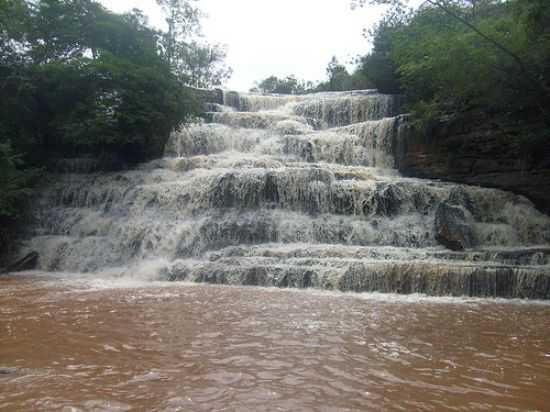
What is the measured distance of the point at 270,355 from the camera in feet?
13.6

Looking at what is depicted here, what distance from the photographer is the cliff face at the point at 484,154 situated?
12828 mm

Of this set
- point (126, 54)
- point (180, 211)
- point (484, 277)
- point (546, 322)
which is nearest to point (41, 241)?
point (180, 211)

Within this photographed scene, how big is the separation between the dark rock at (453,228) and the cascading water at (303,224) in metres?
0.03

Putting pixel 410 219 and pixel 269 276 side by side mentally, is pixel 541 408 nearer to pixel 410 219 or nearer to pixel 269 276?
pixel 269 276

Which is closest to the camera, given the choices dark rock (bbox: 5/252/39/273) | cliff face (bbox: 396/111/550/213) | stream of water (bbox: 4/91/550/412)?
stream of water (bbox: 4/91/550/412)

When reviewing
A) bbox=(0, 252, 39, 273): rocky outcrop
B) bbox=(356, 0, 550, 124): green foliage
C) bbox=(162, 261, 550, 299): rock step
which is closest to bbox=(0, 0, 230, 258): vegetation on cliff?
bbox=(0, 252, 39, 273): rocky outcrop

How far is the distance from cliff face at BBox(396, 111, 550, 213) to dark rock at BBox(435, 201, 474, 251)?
3314 millimetres

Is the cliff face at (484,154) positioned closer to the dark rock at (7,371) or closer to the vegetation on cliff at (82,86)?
the vegetation on cliff at (82,86)

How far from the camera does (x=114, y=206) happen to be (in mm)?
14289

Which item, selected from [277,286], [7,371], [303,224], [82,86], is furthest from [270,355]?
[82,86]

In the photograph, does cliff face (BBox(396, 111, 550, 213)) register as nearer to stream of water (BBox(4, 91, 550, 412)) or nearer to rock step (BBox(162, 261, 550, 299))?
stream of water (BBox(4, 91, 550, 412))

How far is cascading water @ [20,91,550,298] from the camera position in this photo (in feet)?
27.9

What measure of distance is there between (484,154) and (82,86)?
1542 centimetres

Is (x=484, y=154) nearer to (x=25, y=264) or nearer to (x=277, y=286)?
(x=277, y=286)
